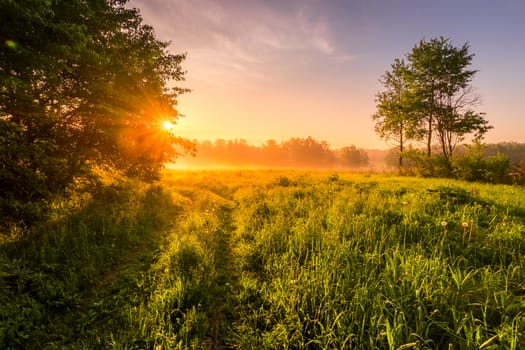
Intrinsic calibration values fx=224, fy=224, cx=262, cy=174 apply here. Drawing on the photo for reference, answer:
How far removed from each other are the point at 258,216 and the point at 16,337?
6.43m

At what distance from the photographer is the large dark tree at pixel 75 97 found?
214 inches

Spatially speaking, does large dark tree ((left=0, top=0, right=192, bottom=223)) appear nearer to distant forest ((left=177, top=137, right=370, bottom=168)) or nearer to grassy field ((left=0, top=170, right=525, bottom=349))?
grassy field ((left=0, top=170, right=525, bottom=349))

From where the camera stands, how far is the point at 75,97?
811cm

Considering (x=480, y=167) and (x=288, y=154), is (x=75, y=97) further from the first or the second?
(x=288, y=154)

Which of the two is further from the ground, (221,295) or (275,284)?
(275,284)

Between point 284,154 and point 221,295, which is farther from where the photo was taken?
point 284,154

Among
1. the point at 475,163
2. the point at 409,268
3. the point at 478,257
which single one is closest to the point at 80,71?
the point at 409,268

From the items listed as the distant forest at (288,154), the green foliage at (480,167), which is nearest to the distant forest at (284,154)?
the distant forest at (288,154)

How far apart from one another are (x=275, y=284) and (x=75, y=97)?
30.8 ft

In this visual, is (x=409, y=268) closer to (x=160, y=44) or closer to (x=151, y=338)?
(x=151, y=338)

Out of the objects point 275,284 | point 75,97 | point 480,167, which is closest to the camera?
point 275,284

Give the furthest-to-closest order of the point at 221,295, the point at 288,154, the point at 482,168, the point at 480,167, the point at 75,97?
the point at 288,154 → the point at 480,167 → the point at 482,168 → the point at 75,97 → the point at 221,295

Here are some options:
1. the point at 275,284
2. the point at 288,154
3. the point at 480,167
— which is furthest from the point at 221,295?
the point at 288,154

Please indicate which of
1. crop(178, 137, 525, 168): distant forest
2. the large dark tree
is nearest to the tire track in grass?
the large dark tree
